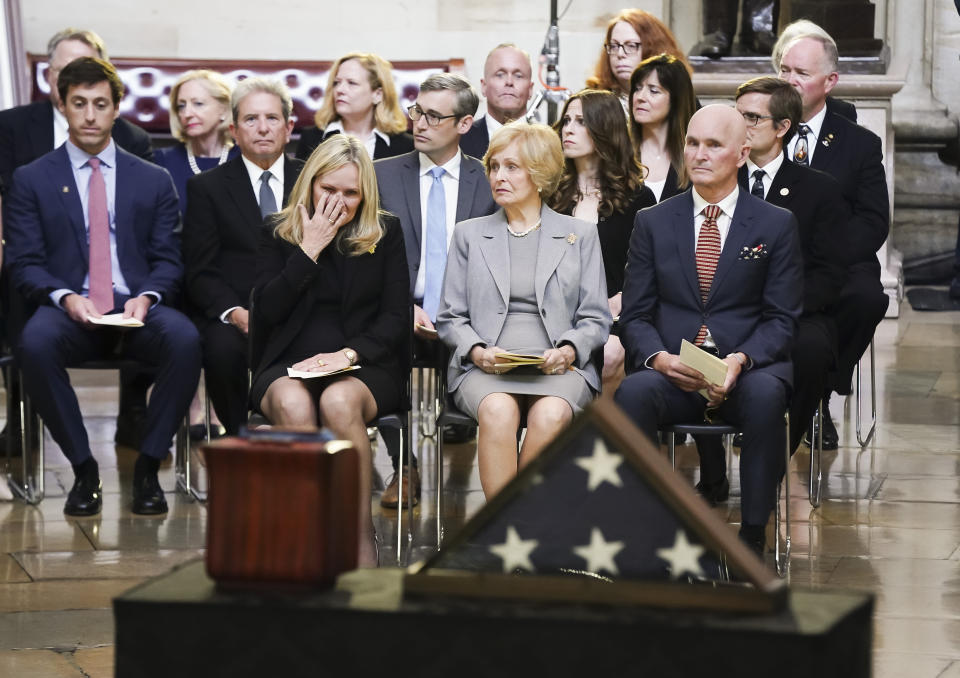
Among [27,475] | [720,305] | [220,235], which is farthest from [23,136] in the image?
[720,305]

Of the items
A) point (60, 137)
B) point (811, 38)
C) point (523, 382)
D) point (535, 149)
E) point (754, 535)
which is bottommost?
point (754, 535)

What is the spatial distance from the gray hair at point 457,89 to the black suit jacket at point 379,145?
770 mm

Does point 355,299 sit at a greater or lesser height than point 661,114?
lesser

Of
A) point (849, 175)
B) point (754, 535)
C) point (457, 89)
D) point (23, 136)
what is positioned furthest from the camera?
point (23, 136)

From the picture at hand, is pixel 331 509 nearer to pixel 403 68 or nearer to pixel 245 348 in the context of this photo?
pixel 245 348

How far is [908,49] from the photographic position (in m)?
11.4

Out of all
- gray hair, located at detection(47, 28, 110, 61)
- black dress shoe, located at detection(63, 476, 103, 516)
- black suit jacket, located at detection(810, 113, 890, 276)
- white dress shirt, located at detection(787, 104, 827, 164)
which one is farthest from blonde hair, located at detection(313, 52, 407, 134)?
black dress shoe, located at detection(63, 476, 103, 516)

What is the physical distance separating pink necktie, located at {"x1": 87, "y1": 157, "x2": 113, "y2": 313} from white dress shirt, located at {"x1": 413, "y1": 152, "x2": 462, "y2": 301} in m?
1.21

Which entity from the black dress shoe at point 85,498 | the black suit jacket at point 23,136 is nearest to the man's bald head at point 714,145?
the black dress shoe at point 85,498

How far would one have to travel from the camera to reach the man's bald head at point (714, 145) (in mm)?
4832

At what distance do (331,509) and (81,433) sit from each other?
12.3 ft

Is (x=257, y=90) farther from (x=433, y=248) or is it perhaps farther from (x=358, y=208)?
(x=358, y=208)

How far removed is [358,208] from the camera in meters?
5.09

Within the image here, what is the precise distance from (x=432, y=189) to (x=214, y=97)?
1.45 metres
